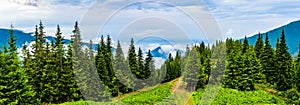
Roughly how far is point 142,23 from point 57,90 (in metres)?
31.0

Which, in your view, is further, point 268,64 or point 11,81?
point 268,64

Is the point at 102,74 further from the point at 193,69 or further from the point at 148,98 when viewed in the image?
the point at 148,98

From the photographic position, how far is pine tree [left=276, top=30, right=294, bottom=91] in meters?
59.5

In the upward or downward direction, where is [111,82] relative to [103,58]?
downward

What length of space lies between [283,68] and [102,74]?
32.6 m

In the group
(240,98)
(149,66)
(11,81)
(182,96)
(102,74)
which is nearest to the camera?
(182,96)

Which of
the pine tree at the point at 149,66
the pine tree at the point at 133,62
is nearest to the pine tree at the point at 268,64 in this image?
the pine tree at the point at 149,66

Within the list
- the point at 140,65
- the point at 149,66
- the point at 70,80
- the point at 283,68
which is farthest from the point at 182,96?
the point at 149,66

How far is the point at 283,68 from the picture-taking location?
61438 mm

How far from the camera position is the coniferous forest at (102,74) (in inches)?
1539

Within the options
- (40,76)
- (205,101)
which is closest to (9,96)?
(40,76)

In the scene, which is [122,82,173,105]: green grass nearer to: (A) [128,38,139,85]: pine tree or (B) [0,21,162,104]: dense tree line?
(B) [0,21,162,104]: dense tree line

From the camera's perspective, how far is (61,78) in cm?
4988

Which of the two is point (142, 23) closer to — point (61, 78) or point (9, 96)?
point (9, 96)
